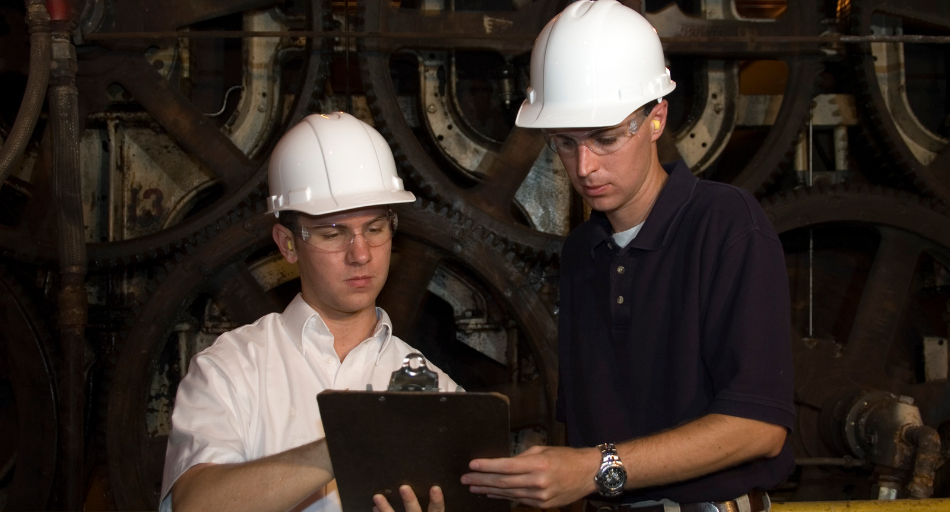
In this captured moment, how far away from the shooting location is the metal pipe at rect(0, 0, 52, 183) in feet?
6.98

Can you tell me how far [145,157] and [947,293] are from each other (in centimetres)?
287

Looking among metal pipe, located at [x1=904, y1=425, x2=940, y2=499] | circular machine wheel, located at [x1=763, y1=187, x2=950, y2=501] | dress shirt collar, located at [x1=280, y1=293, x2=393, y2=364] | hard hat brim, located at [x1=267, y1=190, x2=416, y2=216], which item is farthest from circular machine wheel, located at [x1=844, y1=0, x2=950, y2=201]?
dress shirt collar, located at [x1=280, y1=293, x2=393, y2=364]

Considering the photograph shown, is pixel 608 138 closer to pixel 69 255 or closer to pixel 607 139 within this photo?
Result: pixel 607 139

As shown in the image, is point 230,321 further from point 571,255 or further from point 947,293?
point 947,293

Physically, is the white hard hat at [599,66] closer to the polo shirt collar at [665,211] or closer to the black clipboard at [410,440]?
the polo shirt collar at [665,211]

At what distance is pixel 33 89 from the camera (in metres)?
2.17

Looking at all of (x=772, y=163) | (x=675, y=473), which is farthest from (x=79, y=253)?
(x=772, y=163)

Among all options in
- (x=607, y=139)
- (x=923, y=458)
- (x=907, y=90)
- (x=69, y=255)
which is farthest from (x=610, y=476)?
(x=907, y=90)

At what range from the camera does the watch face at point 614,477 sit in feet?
3.87

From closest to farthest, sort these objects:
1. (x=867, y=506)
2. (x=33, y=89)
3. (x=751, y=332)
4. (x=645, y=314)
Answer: (x=751, y=332), (x=645, y=314), (x=867, y=506), (x=33, y=89)

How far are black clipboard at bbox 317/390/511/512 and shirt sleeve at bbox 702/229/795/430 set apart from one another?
0.38 metres

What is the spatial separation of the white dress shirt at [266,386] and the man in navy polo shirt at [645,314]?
348mm

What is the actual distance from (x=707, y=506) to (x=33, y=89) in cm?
197

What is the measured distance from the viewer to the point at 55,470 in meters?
2.38
